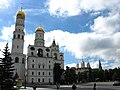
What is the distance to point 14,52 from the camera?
263 feet

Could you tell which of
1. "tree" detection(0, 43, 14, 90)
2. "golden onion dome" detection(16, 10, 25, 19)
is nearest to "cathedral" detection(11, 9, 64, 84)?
"golden onion dome" detection(16, 10, 25, 19)

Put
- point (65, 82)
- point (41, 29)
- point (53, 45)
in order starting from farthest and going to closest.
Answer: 1. point (53, 45)
2. point (41, 29)
3. point (65, 82)

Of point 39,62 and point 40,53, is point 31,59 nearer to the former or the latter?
point 39,62

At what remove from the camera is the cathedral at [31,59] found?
80000 mm

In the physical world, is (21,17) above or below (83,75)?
above

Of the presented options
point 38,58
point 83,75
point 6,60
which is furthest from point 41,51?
point 6,60

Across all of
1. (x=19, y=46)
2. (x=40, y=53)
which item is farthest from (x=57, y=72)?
(x=19, y=46)

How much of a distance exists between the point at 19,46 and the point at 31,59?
7.33m

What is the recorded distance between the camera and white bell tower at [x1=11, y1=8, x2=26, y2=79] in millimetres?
A: 79438

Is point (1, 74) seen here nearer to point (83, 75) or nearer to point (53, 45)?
point (53, 45)

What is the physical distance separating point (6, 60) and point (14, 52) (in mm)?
55296

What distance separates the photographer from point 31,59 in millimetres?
83750

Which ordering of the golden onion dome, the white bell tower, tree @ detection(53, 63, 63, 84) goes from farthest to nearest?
tree @ detection(53, 63, 63, 84), the golden onion dome, the white bell tower

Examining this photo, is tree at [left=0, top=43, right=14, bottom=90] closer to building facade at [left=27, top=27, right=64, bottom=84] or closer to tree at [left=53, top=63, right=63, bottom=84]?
building facade at [left=27, top=27, right=64, bottom=84]
